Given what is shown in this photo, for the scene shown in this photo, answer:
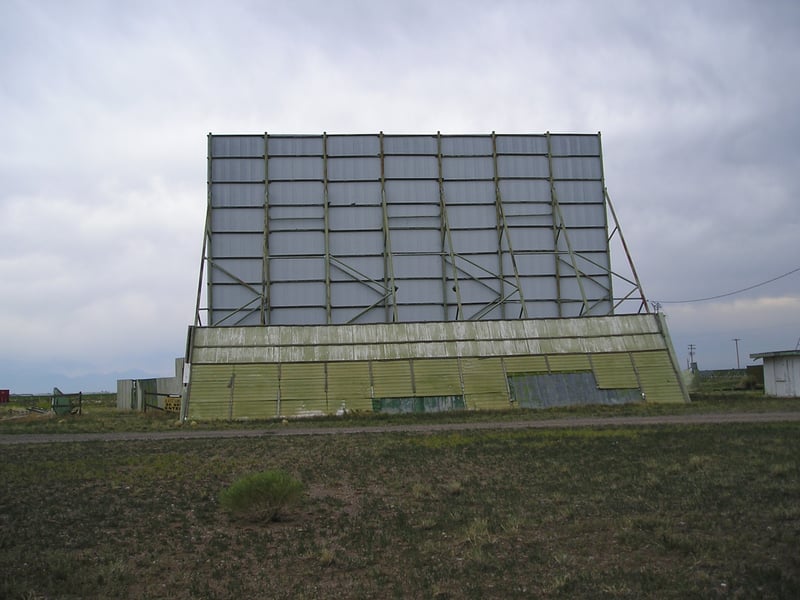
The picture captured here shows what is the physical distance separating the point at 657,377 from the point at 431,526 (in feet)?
105

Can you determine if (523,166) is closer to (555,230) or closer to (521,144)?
(521,144)

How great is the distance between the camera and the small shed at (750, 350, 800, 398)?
44531 mm

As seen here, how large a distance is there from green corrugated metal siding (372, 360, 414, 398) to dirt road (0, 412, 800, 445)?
6.49 metres

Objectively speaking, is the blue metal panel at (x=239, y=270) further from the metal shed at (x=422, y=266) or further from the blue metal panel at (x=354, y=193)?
the blue metal panel at (x=354, y=193)

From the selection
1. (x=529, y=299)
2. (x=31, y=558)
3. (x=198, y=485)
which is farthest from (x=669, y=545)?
(x=529, y=299)

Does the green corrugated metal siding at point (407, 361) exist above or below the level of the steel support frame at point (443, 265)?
below

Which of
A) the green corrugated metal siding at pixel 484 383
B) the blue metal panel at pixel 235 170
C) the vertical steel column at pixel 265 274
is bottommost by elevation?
the green corrugated metal siding at pixel 484 383

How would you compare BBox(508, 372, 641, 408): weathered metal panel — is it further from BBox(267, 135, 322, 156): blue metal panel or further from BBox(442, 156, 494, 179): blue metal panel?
BBox(267, 135, 322, 156): blue metal panel

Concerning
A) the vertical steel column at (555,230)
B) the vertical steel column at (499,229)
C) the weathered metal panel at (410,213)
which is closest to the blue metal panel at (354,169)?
the weathered metal panel at (410,213)

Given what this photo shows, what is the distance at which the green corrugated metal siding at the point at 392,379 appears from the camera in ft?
128

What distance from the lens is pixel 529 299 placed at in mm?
49469

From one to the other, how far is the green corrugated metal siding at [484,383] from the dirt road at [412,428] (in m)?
6.57

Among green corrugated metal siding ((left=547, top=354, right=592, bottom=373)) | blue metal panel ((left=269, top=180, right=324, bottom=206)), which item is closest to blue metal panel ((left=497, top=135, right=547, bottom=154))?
blue metal panel ((left=269, top=180, right=324, bottom=206))

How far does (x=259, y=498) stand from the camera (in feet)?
46.5
